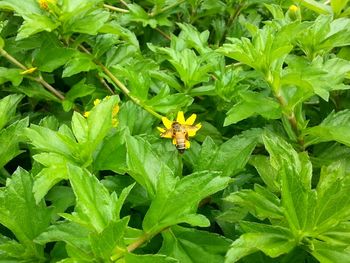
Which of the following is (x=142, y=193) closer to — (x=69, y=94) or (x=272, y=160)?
(x=272, y=160)

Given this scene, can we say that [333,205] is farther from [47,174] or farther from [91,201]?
[47,174]

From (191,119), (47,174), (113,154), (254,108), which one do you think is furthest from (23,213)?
(254,108)

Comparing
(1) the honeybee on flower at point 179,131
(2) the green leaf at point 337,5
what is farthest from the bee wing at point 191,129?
(2) the green leaf at point 337,5

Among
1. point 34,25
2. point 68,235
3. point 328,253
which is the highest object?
point 34,25

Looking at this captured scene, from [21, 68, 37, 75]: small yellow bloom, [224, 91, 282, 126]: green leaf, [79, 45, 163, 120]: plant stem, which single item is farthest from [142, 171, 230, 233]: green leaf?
[21, 68, 37, 75]: small yellow bloom

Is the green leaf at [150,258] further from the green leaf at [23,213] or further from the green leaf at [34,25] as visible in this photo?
the green leaf at [34,25]

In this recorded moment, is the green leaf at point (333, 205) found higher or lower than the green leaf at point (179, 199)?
lower

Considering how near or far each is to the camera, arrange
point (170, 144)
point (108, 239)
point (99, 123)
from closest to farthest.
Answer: point (108, 239) < point (99, 123) < point (170, 144)
